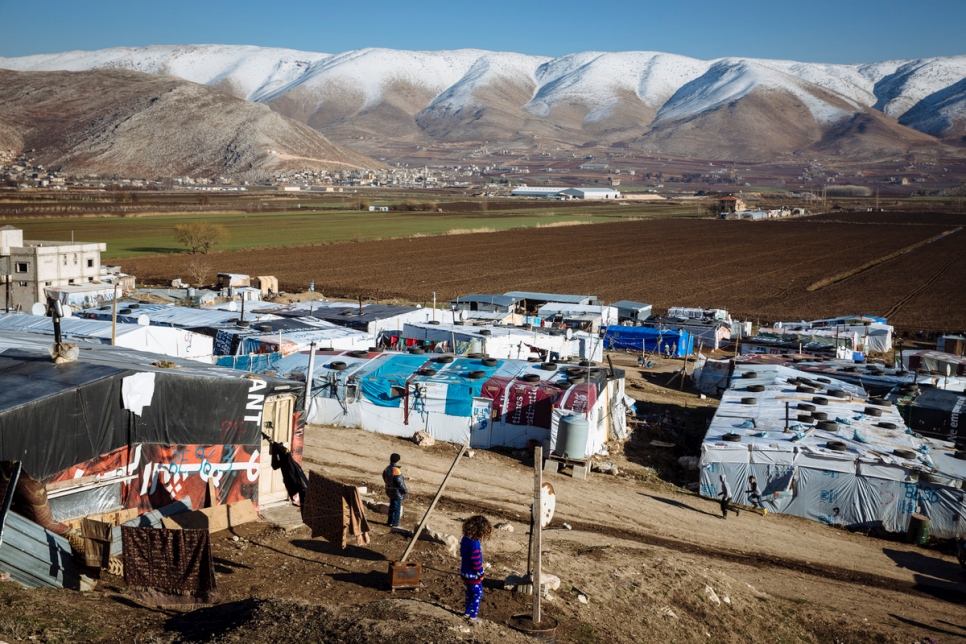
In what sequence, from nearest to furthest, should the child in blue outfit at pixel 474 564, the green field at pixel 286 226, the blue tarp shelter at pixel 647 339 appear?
the child in blue outfit at pixel 474 564
the blue tarp shelter at pixel 647 339
the green field at pixel 286 226

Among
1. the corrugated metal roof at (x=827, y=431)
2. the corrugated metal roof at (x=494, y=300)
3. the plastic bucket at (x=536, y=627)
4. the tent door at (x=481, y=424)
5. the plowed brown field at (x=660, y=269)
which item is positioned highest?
the plowed brown field at (x=660, y=269)

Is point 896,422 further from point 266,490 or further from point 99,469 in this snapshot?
point 99,469

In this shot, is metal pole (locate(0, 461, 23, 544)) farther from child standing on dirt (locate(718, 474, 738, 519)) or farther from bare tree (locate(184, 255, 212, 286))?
bare tree (locate(184, 255, 212, 286))

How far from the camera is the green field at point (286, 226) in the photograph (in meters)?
75.5

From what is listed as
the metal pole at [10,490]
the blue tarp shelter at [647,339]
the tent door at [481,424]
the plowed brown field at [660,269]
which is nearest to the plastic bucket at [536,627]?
the metal pole at [10,490]

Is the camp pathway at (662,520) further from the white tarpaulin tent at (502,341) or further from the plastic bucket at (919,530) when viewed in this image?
the white tarpaulin tent at (502,341)

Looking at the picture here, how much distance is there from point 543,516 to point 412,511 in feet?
13.0

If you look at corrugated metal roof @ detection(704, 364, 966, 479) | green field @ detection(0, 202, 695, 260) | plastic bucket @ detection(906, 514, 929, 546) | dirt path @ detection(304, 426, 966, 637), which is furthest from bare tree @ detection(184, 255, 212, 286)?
plastic bucket @ detection(906, 514, 929, 546)

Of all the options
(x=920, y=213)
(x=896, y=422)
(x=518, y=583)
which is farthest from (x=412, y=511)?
(x=920, y=213)

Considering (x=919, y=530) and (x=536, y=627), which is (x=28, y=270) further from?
(x=919, y=530)

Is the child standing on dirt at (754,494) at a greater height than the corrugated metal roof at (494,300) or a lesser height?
lesser

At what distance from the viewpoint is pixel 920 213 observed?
141 meters

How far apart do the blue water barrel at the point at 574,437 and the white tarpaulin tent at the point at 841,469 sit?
2.50 m

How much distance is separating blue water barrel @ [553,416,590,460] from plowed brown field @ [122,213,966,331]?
2695 centimetres
